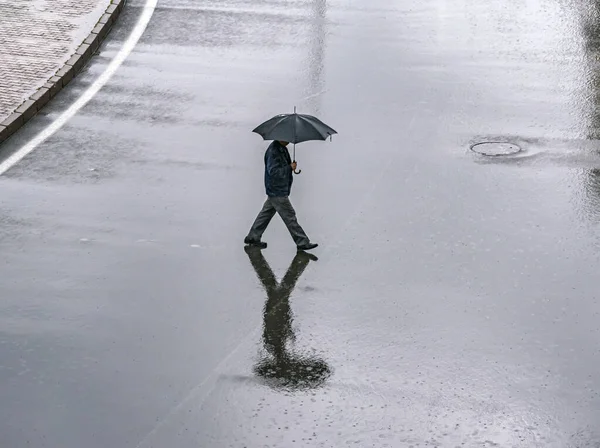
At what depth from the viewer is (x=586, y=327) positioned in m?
10.9

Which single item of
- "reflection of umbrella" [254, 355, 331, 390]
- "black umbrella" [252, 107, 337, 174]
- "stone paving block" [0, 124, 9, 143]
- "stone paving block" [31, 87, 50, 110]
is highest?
"black umbrella" [252, 107, 337, 174]

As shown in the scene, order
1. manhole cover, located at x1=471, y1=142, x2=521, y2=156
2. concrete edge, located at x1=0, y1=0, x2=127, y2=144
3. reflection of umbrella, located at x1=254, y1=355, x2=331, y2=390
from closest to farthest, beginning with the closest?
reflection of umbrella, located at x1=254, y1=355, x2=331, y2=390 < manhole cover, located at x1=471, y1=142, x2=521, y2=156 < concrete edge, located at x1=0, y1=0, x2=127, y2=144

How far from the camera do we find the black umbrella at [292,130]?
12320 millimetres

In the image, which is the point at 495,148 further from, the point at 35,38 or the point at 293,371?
the point at 35,38

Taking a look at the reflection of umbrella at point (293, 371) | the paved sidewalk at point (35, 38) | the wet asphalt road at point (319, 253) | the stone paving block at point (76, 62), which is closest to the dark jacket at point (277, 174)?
the wet asphalt road at point (319, 253)

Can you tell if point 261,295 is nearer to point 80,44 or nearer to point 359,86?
point 359,86

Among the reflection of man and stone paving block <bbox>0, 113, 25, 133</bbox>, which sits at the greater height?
stone paving block <bbox>0, 113, 25, 133</bbox>

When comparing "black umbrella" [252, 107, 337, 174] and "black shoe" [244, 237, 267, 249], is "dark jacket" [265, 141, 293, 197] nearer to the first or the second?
"black umbrella" [252, 107, 337, 174]

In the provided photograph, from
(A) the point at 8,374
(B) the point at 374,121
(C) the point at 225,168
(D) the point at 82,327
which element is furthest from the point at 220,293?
(B) the point at 374,121

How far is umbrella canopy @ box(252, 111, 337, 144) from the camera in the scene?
12320mm

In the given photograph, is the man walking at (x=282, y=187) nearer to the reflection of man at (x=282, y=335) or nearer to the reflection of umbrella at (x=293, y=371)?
the reflection of man at (x=282, y=335)

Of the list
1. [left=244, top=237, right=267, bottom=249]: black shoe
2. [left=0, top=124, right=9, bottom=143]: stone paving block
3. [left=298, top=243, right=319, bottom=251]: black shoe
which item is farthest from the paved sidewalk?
[left=298, top=243, right=319, bottom=251]: black shoe

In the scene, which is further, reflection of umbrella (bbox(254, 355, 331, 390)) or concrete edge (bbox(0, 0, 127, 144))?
concrete edge (bbox(0, 0, 127, 144))

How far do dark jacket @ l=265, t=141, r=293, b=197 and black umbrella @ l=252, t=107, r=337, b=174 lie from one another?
247 millimetres
